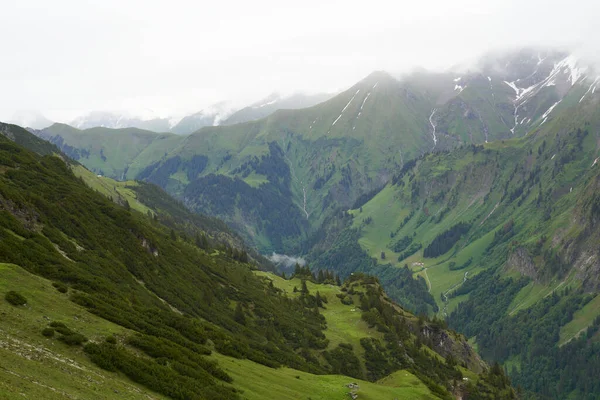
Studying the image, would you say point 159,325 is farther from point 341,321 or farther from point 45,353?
point 341,321

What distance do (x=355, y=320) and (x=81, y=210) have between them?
96055 millimetres

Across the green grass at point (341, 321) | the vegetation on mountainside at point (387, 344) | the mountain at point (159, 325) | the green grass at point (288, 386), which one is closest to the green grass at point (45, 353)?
the mountain at point (159, 325)

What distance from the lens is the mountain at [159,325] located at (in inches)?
1608

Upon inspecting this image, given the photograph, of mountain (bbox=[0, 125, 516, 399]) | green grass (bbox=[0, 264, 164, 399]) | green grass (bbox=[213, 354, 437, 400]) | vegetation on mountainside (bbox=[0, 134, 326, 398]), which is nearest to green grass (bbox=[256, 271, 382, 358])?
mountain (bbox=[0, 125, 516, 399])

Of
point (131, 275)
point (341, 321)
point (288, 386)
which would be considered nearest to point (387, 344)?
point (341, 321)

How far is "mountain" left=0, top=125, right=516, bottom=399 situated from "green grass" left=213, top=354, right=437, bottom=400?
1.04ft

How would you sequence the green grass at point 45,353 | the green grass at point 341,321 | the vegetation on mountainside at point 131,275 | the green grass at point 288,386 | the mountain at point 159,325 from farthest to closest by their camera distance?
1. the green grass at point 341,321
2. the vegetation on mountainside at point 131,275
3. the green grass at point 288,386
4. the mountain at point 159,325
5. the green grass at point 45,353

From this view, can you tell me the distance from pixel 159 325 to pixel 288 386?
18.6m

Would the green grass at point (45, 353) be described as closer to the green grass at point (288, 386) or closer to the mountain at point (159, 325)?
the mountain at point (159, 325)

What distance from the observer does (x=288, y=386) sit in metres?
62.8

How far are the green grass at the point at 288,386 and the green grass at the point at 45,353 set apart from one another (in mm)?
15134

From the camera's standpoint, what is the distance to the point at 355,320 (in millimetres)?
159125

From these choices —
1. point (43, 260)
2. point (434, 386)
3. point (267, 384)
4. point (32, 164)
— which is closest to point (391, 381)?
point (434, 386)

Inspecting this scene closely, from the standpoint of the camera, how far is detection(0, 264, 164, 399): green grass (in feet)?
107
